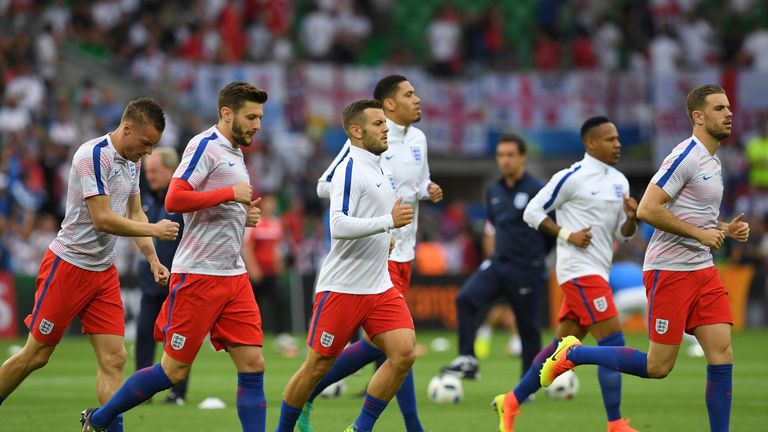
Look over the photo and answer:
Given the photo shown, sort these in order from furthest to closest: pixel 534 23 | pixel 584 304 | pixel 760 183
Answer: pixel 534 23
pixel 760 183
pixel 584 304

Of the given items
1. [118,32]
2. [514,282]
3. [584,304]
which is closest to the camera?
[584,304]

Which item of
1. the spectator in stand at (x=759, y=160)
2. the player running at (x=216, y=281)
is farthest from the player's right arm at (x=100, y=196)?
the spectator in stand at (x=759, y=160)

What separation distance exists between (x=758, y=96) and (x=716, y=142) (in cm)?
1983

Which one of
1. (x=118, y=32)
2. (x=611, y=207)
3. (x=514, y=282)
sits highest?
(x=118, y=32)

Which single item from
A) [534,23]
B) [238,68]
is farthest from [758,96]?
[238,68]

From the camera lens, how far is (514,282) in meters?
13.3

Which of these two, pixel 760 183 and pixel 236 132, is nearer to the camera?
pixel 236 132

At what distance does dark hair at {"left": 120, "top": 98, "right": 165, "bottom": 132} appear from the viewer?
29.5 feet

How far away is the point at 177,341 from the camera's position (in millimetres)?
8641

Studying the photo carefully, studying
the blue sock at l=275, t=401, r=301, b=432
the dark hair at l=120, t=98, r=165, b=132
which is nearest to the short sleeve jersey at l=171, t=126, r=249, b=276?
the dark hair at l=120, t=98, r=165, b=132

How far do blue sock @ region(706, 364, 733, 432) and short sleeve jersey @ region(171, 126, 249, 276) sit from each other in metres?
3.56

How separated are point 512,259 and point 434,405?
1986mm

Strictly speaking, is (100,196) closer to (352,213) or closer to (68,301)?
(68,301)

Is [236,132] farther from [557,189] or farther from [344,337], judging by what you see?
[557,189]
